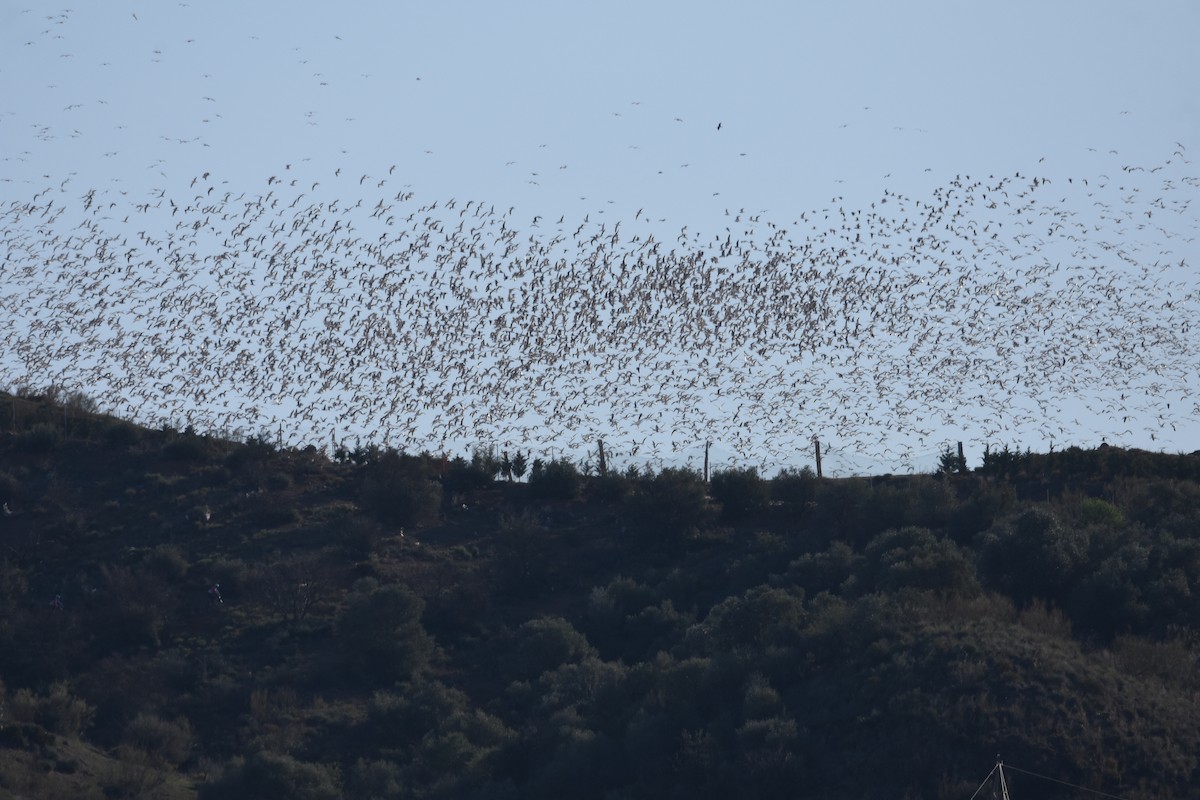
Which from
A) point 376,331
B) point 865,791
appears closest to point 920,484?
point 376,331

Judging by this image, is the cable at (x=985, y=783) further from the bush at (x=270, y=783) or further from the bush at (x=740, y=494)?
the bush at (x=740, y=494)

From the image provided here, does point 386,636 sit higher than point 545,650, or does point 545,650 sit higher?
point 386,636

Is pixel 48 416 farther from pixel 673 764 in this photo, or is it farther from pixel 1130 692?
pixel 1130 692

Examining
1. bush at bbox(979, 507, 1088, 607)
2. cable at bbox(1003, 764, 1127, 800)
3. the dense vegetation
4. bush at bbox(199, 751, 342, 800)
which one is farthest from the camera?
bush at bbox(979, 507, 1088, 607)

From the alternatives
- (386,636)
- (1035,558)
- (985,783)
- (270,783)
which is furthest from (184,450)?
(985,783)

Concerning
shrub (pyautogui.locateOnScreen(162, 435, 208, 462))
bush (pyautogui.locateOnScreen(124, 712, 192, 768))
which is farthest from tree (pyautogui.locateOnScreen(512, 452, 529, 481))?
bush (pyautogui.locateOnScreen(124, 712, 192, 768))

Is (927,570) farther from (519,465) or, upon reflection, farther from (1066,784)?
(519,465)

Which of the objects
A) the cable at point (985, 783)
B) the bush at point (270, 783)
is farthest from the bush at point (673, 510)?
the cable at point (985, 783)

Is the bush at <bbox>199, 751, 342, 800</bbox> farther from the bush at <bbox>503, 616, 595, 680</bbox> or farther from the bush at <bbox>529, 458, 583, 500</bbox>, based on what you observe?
the bush at <bbox>529, 458, 583, 500</bbox>
